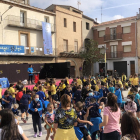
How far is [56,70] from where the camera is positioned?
23562mm

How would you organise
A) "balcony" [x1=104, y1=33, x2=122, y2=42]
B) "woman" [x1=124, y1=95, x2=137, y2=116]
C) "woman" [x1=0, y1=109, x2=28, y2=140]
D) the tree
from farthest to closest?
"balcony" [x1=104, y1=33, x2=122, y2=42] → the tree → "woman" [x1=124, y1=95, x2=137, y2=116] → "woman" [x1=0, y1=109, x2=28, y2=140]

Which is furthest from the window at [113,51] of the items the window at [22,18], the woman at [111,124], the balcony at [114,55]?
the woman at [111,124]

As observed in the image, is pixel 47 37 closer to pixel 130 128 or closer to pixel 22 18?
pixel 22 18

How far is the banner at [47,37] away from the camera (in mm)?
25703

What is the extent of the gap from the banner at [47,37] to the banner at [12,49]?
156 inches

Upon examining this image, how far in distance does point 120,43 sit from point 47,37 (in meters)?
13.5

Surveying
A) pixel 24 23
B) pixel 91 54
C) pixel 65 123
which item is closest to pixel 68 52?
pixel 91 54

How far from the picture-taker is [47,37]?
26109 millimetres

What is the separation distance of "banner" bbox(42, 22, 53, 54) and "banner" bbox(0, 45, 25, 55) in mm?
3963

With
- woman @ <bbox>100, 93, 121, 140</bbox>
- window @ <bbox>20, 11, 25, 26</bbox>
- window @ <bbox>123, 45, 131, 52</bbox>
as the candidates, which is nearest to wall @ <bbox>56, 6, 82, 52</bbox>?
window @ <bbox>20, 11, 25, 26</bbox>

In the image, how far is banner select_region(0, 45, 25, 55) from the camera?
2076 cm

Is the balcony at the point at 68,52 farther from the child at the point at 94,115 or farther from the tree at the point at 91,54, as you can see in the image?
the child at the point at 94,115

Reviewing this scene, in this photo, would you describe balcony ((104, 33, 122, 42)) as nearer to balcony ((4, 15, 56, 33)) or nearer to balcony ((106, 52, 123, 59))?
balcony ((106, 52, 123, 59))

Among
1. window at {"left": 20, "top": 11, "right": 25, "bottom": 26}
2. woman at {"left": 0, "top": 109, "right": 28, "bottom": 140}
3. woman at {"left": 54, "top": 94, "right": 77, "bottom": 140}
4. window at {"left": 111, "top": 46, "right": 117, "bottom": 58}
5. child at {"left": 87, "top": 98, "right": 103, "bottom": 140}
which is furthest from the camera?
window at {"left": 111, "top": 46, "right": 117, "bottom": 58}
